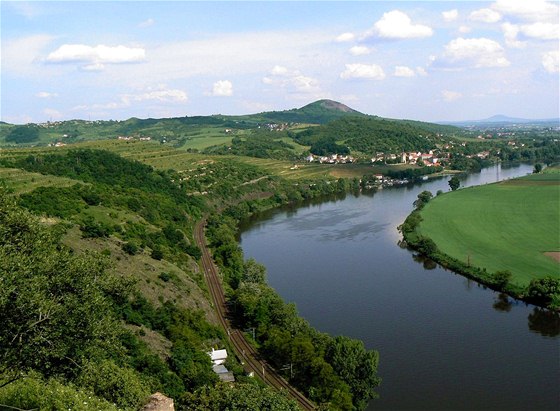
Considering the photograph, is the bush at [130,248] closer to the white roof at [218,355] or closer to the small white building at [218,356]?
the small white building at [218,356]

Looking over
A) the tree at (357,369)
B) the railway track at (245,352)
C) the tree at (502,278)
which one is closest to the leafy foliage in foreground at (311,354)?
the tree at (357,369)

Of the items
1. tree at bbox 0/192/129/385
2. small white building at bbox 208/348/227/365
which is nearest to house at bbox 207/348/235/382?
small white building at bbox 208/348/227/365

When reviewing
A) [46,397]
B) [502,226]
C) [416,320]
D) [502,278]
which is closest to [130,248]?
[416,320]

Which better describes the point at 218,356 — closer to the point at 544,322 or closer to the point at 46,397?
the point at 46,397

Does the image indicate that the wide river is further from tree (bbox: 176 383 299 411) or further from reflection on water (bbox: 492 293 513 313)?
tree (bbox: 176 383 299 411)

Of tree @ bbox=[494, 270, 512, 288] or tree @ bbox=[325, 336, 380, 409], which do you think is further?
tree @ bbox=[494, 270, 512, 288]

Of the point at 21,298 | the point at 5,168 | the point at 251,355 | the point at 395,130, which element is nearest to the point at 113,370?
the point at 21,298
